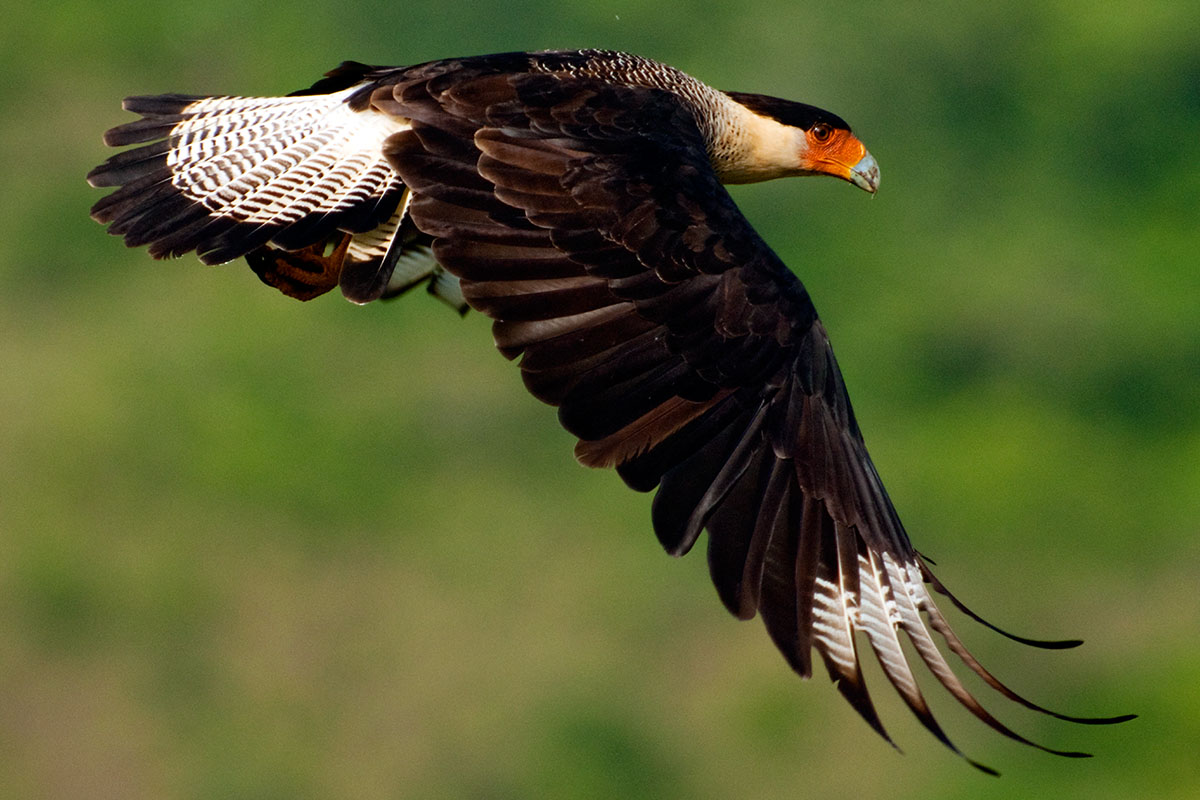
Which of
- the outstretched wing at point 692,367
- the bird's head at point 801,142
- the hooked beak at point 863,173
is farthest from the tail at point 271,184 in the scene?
the hooked beak at point 863,173

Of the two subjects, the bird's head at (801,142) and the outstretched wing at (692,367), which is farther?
the bird's head at (801,142)

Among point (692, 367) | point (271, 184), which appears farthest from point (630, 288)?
point (271, 184)

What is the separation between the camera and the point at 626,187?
5641 millimetres

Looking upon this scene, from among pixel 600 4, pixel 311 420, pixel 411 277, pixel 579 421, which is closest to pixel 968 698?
pixel 579 421

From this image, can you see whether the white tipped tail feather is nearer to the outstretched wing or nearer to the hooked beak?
the outstretched wing

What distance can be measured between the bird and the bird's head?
3.17 feet

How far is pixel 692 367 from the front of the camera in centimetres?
544

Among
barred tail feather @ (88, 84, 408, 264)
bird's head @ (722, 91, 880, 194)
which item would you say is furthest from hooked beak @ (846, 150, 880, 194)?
barred tail feather @ (88, 84, 408, 264)

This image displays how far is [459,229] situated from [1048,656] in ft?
47.9

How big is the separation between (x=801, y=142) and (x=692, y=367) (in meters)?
2.03

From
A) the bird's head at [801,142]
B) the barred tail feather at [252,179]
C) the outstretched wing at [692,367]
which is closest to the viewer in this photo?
the outstretched wing at [692,367]

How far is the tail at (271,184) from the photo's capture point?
589cm

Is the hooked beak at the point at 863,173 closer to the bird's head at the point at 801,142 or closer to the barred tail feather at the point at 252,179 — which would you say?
the bird's head at the point at 801,142

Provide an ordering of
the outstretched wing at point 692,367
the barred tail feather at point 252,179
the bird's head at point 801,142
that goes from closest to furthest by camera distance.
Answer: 1. the outstretched wing at point 692,367
2. the barred tail feather at point 252,179
3. the bird's head at point 801,142
